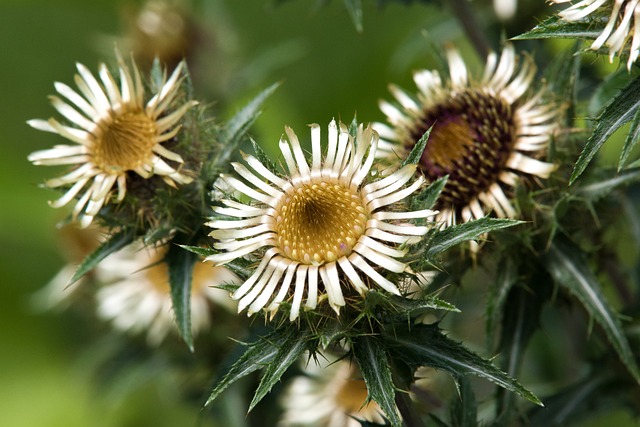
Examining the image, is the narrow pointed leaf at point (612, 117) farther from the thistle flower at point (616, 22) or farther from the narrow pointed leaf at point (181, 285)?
the narrow pointed leaf at point (181, 285)

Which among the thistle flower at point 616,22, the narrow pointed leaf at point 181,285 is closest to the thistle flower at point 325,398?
the narrow pointed leaf at point 181,285

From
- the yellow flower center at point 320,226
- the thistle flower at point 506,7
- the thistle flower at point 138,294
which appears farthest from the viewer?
the thistle flower at point 138,294

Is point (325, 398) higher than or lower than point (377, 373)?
lower

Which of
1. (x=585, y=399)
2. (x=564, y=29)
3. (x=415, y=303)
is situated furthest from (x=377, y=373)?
(x=585, y=399)

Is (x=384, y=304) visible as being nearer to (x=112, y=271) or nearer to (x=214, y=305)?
(x=214, y=305)

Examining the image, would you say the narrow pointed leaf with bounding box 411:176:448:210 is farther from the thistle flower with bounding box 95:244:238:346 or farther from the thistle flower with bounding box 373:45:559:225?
the thistle flower with bounding box 95:244:238:346

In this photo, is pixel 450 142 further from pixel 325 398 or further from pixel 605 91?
pixel 325 398
